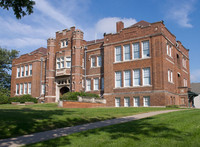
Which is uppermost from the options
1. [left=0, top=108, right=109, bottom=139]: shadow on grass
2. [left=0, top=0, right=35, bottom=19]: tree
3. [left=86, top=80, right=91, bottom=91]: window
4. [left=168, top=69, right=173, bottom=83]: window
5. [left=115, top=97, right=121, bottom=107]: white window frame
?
[left=0, top=0, right=35, bottom=19]: tree

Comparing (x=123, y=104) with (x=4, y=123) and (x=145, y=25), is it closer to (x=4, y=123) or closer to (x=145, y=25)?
(x=145, y=25)

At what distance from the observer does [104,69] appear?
32250mm

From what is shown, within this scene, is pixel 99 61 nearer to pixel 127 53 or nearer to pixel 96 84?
pixel 96 84

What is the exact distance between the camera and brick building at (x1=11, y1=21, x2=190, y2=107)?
28.0 metres

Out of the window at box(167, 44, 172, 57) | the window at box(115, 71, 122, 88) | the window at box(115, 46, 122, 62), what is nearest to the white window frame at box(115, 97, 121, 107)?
the window at box(115, 71, 122, 88)

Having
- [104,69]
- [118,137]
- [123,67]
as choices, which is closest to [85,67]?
[104,69]

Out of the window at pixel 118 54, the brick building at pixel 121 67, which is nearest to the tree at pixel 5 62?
the brick building at pixel 121 67

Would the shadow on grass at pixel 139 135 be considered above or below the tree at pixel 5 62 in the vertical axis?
below

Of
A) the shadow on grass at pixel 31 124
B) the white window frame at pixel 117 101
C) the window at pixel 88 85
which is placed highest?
the window at pixel 88 85

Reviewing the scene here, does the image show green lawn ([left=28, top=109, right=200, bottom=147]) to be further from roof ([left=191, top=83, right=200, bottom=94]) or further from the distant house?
roof ([left=191, top=83, right=200, bottom=94])

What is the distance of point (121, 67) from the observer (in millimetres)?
30734

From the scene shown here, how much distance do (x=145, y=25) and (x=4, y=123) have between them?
79.9ft

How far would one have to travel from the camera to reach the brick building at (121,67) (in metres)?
28.0

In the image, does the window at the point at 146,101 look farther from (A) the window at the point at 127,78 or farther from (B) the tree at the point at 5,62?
(B) the tree at the point at 5,62
